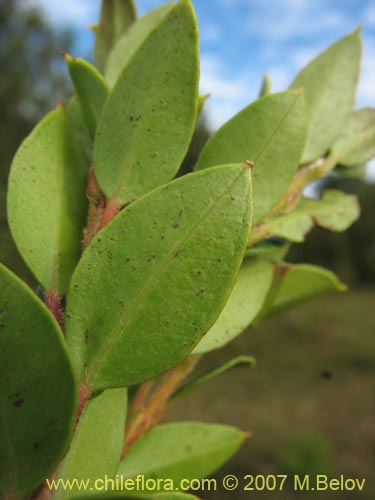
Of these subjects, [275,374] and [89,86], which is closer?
[89,86]

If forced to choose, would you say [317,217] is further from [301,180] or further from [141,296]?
[141,296]

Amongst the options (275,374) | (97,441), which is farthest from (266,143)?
(275,374)

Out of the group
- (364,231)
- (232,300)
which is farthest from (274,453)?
(364,231)

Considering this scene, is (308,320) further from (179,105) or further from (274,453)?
(179,105)

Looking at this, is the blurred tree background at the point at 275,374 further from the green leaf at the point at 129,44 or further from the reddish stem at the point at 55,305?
the reddish stem at the point at 55,305

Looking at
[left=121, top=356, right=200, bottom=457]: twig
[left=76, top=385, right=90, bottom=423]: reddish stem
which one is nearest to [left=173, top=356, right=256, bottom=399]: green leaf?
[left=121, top=356, right=200, bottom=457]: twig

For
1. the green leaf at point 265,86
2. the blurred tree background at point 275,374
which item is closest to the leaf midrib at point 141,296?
the green leaf at point 265,86
